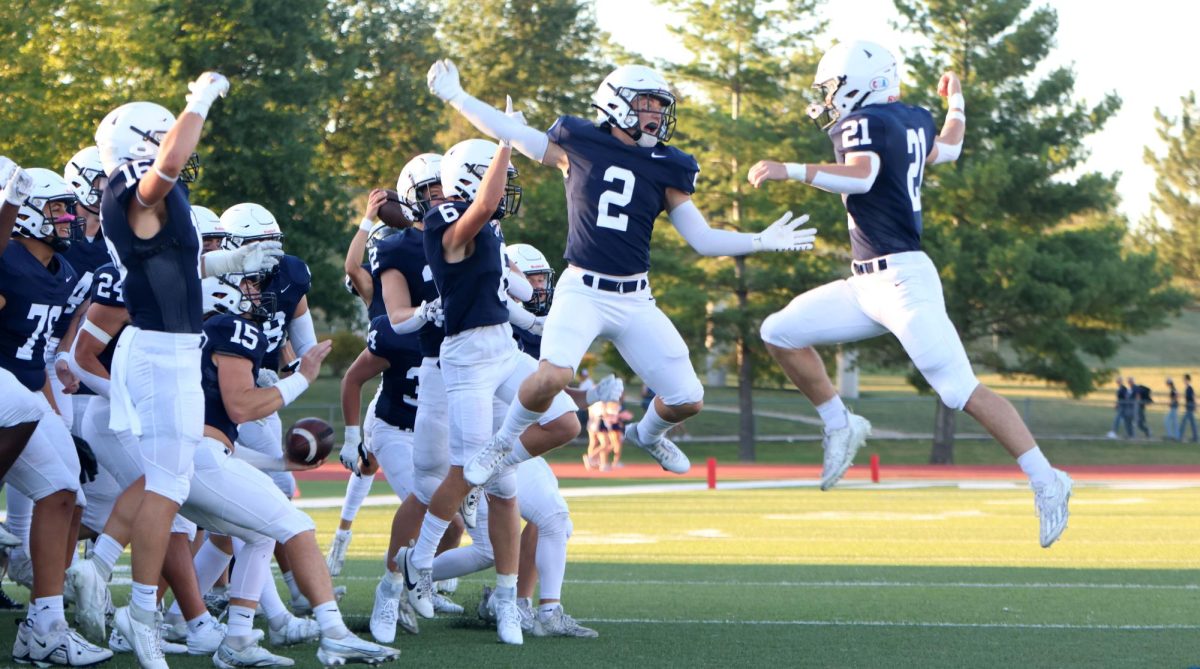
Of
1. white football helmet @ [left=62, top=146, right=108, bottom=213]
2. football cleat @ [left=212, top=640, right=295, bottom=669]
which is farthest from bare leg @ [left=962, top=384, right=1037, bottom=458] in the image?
white football helmet @ [left=62, top=146, right=108, bottom=213]

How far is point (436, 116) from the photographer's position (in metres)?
44.1

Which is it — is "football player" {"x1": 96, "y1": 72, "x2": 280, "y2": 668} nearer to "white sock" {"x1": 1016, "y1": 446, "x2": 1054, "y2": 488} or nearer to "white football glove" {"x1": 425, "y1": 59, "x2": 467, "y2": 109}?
"white football glove" {"x1": 425, "y1": 59, "x2": 467, "y2": 109}

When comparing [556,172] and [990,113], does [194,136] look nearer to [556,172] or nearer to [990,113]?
[990,113]

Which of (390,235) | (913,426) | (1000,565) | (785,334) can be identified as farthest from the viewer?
(913,426)

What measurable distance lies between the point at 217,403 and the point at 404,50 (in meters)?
41.4

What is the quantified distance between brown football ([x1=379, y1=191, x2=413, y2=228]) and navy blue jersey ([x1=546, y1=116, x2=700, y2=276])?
1.32 metres

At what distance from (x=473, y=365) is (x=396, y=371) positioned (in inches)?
37.8

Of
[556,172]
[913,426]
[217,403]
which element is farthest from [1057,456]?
[217,403]

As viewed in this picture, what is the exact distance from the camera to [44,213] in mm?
6977

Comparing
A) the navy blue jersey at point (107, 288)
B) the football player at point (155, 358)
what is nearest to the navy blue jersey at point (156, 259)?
the football player at point (155, 358)

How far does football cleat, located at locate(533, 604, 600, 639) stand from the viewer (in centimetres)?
749

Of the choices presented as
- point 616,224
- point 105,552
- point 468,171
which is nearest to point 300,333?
point 468,171

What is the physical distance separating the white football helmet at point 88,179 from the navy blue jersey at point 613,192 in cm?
251

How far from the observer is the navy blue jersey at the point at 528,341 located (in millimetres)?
8734
